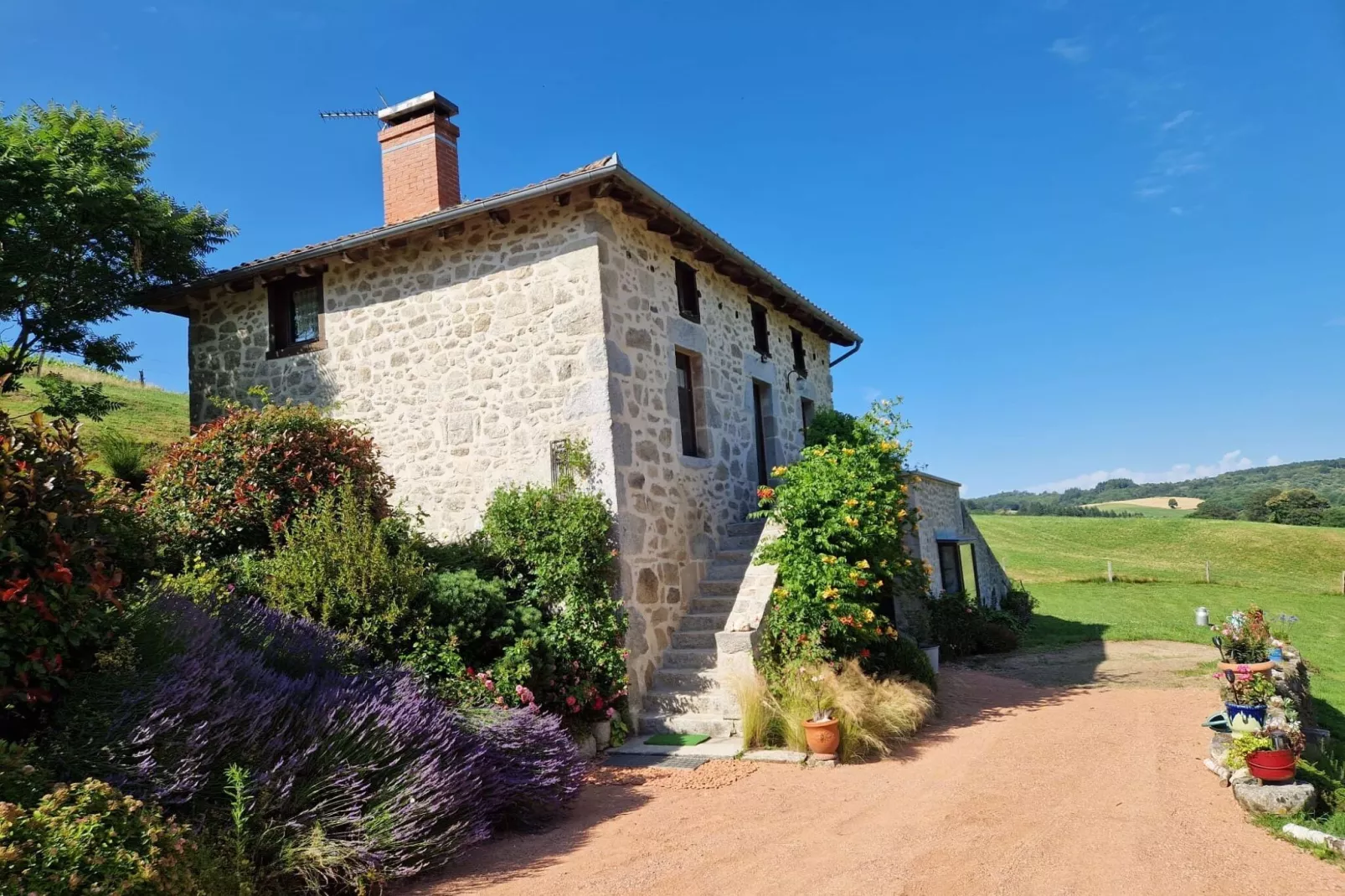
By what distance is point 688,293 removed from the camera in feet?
32.2

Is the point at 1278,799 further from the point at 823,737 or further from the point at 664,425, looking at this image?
the point at 664,425

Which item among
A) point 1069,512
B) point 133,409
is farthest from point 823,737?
point 1069,512

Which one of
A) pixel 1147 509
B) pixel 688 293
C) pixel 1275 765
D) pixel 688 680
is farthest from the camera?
pixel 1147 509

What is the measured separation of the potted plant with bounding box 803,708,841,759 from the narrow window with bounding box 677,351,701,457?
3.80 metres

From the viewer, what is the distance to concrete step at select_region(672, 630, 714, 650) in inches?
325

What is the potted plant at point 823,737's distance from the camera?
21.1 ft

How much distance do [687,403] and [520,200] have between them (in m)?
3.14

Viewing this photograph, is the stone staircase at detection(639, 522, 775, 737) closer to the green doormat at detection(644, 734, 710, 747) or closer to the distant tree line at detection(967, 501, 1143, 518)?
the green doormat at detection(644, 734, 710, 747)

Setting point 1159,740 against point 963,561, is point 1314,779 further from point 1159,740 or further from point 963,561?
point 963,561

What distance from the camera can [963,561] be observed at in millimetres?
15602

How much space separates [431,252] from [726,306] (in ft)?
12.6

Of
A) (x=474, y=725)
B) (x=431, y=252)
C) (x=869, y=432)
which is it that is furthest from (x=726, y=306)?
(x=474, y=725)

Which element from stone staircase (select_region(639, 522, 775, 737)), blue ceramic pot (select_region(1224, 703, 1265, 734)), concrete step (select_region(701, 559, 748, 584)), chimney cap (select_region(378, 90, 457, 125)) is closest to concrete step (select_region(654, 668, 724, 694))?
stone staircase (select_region(639, 522, 775, 737))

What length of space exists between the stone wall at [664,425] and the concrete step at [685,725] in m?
0.22
